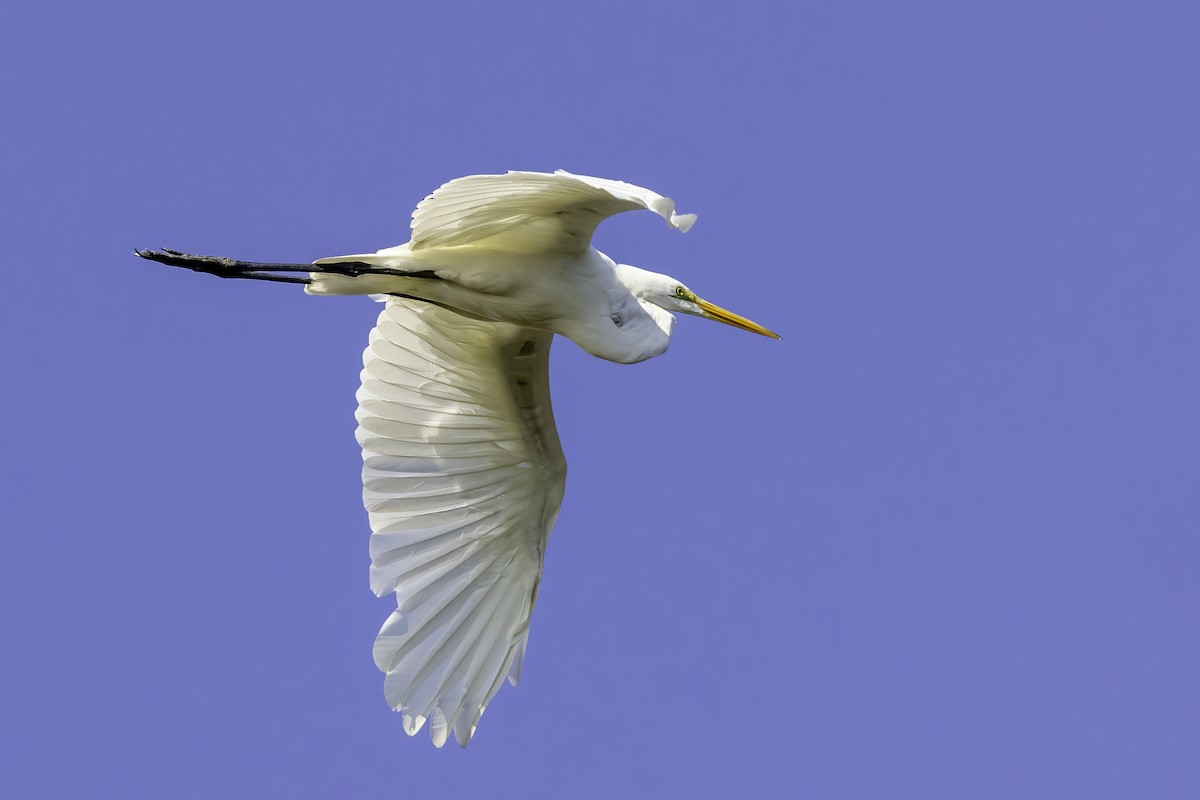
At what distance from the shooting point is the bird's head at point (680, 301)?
9.57 m

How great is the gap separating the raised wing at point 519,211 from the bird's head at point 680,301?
0.63 m

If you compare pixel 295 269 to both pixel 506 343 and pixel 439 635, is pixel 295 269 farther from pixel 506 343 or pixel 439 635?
pixel 439 635

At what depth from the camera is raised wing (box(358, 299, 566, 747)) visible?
984 centimetres

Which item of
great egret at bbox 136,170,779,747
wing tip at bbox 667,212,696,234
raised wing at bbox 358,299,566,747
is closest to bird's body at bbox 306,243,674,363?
great egret at bbox 136,170,779,747

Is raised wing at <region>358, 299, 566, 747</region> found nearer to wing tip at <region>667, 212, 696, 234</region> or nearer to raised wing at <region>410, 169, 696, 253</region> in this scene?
raised wing at <region>410, 169, 696, 253</region>

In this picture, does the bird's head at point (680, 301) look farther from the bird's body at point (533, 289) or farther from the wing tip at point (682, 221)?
the wing tip at point (682, 221)

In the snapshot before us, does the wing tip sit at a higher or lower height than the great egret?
higher

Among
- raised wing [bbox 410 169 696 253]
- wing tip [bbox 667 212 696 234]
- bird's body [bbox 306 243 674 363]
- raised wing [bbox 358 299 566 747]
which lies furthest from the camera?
raised wing [bbox 358 299 566 747]

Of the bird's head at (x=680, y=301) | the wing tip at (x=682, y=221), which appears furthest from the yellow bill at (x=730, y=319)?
the wing tip at (x=682, y=221)

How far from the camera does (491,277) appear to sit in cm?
905

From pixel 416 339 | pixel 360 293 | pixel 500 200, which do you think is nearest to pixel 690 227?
pixel 500 200

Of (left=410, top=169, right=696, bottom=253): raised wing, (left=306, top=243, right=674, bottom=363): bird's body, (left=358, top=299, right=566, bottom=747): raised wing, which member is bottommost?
(left=358, top=299, right=566, bottom=747): raised wing

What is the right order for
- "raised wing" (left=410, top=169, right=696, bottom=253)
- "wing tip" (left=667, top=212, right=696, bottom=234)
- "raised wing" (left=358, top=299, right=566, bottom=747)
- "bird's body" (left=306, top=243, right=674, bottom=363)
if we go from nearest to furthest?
"wing tip" (left=667, top=212, right=696, bottom=234) < "raised wing" (left=410, top=169, right=696, bottom=253) < "bird's body" (left=306, top=243, right=674, bottom=363) < "raised wing" (left=358, top=299, right=566, bottom=747)

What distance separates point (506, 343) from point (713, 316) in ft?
3.63
